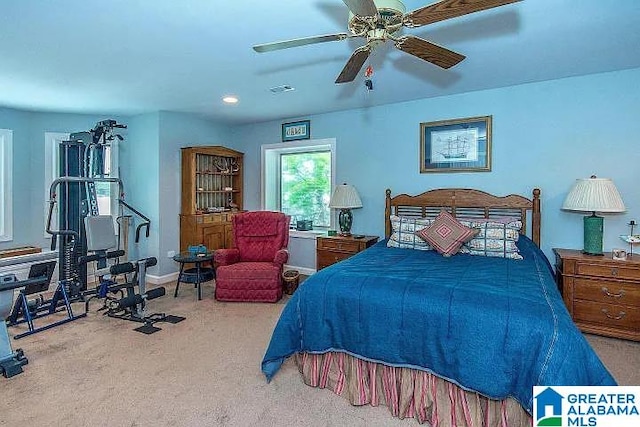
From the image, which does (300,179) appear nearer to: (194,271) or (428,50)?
(194,271)

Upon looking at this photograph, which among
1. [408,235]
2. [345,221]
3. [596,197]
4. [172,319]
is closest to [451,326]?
[408,235]

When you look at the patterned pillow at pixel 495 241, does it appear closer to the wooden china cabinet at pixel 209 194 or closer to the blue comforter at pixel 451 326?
the blue comforter at pixel 451 326

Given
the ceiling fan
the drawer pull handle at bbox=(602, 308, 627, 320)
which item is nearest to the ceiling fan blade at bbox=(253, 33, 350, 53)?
the ceiling fan

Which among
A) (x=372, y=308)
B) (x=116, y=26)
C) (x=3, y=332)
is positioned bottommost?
(x=3, y=332)

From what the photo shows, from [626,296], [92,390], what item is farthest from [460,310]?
[92,390]

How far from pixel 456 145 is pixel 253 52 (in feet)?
8.84

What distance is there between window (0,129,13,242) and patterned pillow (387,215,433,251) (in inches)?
200

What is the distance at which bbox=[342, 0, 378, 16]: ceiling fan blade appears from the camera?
5.36 feet

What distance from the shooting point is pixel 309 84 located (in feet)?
13.3

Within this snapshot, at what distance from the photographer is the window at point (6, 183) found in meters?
4.93

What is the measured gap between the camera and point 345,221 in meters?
5.08

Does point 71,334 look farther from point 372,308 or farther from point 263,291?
point 372,308

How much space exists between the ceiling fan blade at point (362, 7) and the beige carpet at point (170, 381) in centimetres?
223

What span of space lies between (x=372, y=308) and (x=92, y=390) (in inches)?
78.6
